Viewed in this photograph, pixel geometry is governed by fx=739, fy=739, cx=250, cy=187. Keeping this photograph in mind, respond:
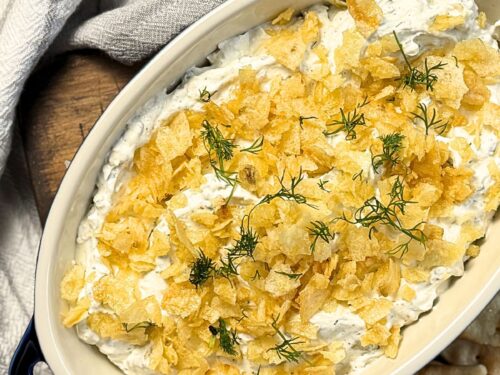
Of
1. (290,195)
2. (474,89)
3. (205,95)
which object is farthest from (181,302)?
(474,89)

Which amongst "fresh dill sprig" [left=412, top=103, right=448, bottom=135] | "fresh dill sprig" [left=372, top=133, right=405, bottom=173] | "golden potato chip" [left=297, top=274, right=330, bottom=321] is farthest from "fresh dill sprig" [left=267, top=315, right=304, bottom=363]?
"fresh dill sprig" [left=412, top=103, right=448, bottom=135]

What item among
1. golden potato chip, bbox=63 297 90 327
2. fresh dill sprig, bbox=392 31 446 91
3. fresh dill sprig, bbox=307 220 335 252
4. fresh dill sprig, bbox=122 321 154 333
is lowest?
fresh dill sprig, bbox=122 321 154 333

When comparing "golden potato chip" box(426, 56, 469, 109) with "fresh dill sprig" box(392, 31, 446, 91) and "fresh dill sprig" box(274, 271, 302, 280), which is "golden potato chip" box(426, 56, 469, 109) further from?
"fresh dill sprig" box(274, 271, 302, 280)

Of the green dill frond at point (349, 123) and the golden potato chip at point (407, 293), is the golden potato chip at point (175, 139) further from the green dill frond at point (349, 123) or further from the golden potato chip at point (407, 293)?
the golden potato chip at point (407, 293)

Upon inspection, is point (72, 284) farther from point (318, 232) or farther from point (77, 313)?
point (318, 232)

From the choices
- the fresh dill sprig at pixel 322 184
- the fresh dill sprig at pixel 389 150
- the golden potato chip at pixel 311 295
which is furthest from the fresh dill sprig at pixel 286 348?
the fresh dill sprig at pixel 389 150

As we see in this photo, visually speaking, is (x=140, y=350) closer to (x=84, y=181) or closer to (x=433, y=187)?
(x=84, y=181)
